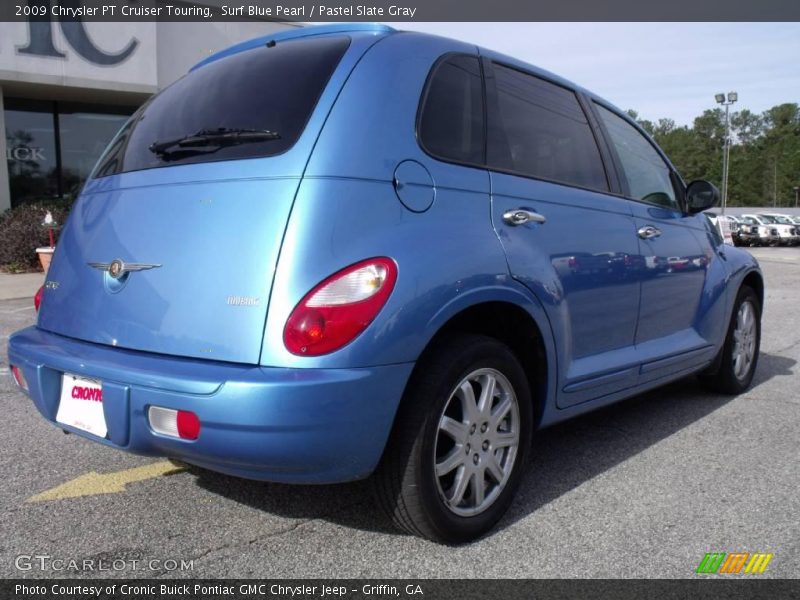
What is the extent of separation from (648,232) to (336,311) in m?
2.12

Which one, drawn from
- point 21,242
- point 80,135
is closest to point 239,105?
point 21,242

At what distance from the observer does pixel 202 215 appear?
7.73 ft

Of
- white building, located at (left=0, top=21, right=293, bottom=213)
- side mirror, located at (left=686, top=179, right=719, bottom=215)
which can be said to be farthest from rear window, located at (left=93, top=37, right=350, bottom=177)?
white building, located at (left=0, top=21, right=293, bottom=213)

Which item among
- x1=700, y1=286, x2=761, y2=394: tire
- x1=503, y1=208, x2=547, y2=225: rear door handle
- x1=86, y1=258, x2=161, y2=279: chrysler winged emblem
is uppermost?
x1=503, y1=208, x2=547, y2=225: rear door handle

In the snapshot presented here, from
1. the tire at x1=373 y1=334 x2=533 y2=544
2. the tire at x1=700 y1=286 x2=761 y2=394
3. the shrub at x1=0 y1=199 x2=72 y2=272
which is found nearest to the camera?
the tire at x1=373 y1=334 x2=533 y2=544

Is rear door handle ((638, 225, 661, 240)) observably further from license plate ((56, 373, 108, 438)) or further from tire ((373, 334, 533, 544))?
license plate ((56, 373, 108, 438))

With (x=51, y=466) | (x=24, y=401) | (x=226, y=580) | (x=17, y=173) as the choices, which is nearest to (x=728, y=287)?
(x=226, y=580)

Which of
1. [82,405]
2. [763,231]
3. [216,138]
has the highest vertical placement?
[216,138]

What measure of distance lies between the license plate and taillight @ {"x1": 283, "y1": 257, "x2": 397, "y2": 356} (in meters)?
0.71

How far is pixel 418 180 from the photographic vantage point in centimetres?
243

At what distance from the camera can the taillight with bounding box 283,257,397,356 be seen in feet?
6.90

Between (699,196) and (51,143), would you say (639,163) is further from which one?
(51,143)

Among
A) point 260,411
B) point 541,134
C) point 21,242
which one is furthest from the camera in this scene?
point 21,242

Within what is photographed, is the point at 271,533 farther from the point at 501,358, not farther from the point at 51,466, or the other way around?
the point at 51,466
